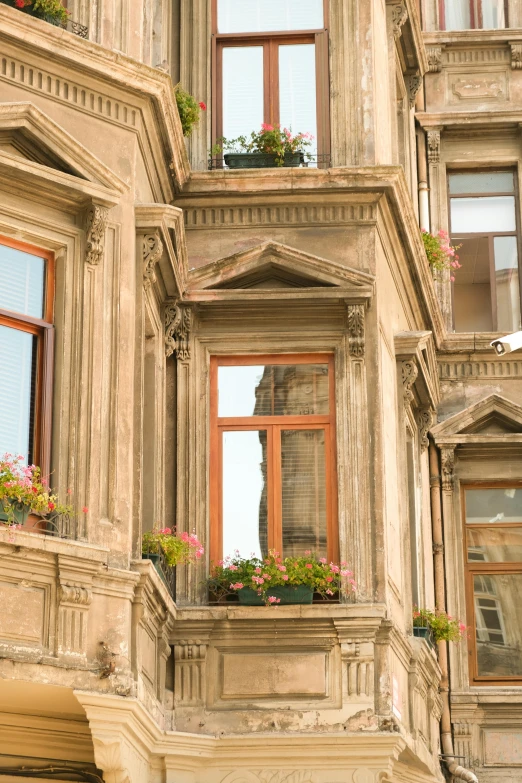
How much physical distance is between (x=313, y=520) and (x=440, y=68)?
396 inches

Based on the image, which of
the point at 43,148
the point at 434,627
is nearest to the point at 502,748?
the point at 434,627

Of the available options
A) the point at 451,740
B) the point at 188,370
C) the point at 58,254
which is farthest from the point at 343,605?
the point at 451,740

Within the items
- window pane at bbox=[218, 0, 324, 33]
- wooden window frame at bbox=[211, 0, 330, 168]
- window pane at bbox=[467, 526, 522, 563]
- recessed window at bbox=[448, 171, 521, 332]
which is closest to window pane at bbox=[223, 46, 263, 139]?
wooden window frame at bbox=[211, 0, 330, 168]

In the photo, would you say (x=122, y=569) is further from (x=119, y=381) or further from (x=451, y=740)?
(x=451, y=740)

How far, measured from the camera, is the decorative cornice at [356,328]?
16.0 m

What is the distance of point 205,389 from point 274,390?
0.64 metres

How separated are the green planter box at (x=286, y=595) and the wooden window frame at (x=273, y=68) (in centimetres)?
434

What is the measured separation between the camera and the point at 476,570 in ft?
72.0

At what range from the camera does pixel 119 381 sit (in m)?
13.6

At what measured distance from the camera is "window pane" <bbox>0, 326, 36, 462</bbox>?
12.9m

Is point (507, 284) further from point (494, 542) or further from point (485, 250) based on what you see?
point (494, 542)

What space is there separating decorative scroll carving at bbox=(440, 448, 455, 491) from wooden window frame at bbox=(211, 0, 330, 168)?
619 centimetres

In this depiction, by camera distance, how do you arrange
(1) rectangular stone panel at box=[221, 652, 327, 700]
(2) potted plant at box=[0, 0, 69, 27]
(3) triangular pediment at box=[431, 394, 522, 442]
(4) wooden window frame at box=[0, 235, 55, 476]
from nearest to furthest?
1. (4) wooden window frame at box=[0, 235, 55, 476]
2. (2) potted plant at box=[0, 0, 69, 27]
3. (1) rectangular stone panel at box=[221, 652, 327, 700]
4. (3) triangular pediment at box=[431, 394, 522, 442]

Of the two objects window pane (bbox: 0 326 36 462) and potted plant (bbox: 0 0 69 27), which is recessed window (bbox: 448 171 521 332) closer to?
potted plant (bbox: 0 0 69 27)
